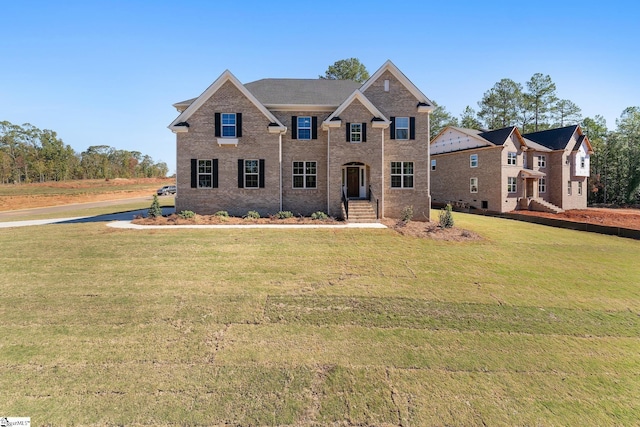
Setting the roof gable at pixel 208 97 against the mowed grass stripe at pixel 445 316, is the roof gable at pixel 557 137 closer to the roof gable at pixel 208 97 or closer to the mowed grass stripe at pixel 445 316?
the roof gable at pixel 208 97

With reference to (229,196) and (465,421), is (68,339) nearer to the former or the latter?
(465,421)

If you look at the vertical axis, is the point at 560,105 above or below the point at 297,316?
above

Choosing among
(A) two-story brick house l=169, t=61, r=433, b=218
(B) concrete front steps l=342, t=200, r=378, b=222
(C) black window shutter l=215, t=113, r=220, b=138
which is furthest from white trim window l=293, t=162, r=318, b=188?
(C) black window shutter l=215, t=113, r=220, b=138

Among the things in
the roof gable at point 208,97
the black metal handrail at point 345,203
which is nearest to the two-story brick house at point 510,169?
the black metal handrail at point 345,203

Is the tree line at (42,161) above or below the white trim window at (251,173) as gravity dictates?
above

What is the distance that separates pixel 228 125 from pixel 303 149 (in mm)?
4878

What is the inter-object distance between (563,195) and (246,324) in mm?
38493

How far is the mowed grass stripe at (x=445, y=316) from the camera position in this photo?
236 inches

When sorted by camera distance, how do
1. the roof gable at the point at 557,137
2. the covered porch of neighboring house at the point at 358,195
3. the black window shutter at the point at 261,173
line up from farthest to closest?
the roof gable at the point at 557,137 → the black window shutter at the point at 261,173 → the covered porch of neighboring house at the point at 358,195

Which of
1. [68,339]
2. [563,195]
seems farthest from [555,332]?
[563,195]

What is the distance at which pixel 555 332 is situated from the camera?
5883 mm

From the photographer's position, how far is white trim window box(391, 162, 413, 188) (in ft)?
64.6

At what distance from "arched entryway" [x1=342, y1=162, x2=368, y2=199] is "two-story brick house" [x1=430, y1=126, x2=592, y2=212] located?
16.2 meters

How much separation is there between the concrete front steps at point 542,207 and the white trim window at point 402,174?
18441 mm
